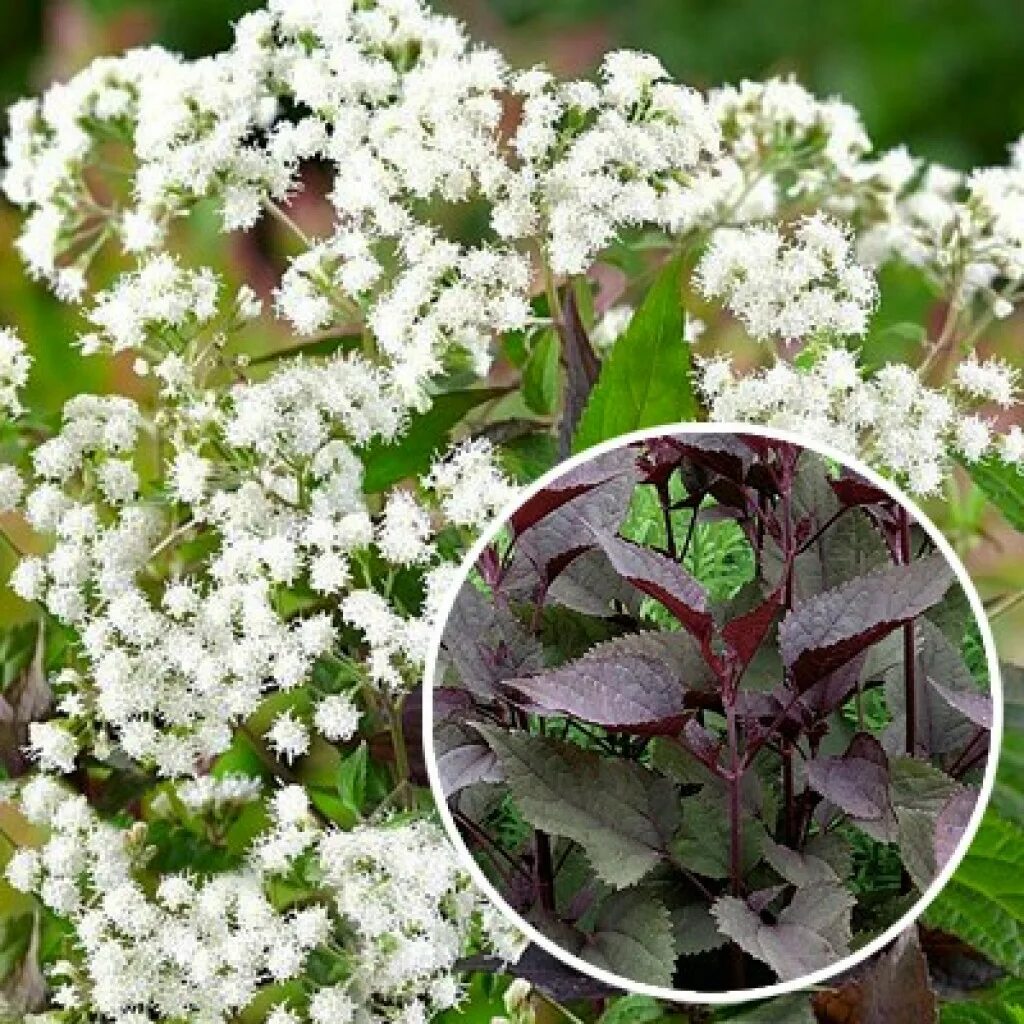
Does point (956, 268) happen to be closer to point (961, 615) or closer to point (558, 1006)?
point (961, 615)

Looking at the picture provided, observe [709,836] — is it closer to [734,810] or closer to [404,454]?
[734,810]

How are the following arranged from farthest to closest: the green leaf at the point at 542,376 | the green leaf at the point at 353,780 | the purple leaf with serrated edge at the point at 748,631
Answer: the green leaf at the point at 542,376, the green leaf at the point at 353,780, the purple leaf with serrated edge at the point at 748,631

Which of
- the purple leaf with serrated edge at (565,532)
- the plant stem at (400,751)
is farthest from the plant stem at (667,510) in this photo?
the plant stem at (400,751)

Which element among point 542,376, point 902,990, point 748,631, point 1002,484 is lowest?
point 902,990

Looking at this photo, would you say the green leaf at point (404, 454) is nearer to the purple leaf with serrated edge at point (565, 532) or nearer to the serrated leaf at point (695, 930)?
the purple leaf with serrated edge at point (565, 532)

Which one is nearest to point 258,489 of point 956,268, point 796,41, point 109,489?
point 109,489

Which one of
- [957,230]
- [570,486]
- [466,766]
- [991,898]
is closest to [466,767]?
[466,766]

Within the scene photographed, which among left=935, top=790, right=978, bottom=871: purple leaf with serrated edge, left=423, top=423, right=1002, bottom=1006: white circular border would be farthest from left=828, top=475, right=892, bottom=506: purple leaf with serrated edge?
left=935, top=790, right=978, bottom=871: purple leaf with serrated edge
